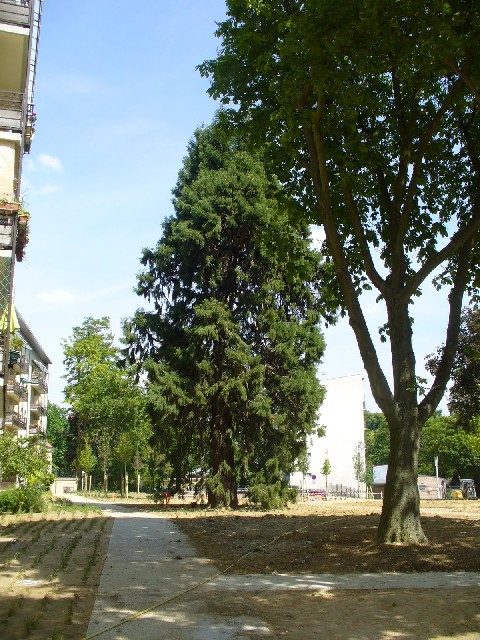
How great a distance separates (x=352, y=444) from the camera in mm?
69875

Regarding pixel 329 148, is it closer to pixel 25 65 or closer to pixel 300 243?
pixel 300 243

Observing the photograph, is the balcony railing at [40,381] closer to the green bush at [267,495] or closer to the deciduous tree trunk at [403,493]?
the green bush at [267,495]

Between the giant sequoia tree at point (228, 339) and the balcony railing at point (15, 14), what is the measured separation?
10012mm

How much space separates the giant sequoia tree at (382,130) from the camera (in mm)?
10070

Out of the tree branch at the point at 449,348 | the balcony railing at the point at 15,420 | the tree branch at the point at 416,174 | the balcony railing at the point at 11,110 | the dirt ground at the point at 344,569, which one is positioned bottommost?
the dirt ground at the point at 344,569

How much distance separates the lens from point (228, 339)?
76.9 feet

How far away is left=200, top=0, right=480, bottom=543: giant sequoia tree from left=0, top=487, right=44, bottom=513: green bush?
430 inches

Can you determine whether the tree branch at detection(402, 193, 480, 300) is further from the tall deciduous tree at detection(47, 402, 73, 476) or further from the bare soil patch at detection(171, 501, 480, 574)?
the tall deciduous tree at detection(47, 402, 73, 476)

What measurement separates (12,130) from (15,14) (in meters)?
2.37

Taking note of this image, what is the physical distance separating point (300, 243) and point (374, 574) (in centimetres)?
823

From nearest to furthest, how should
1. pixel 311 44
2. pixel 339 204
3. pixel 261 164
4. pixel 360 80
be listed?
1. pixel 311 44
2. pixel 360 80
3. pixel 339 204
4. pixel 261 164

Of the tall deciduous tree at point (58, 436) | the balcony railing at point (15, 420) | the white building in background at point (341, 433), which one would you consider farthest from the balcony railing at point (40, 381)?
the white building in background at point (341, 433)

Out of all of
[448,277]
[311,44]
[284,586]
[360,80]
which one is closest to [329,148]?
[360,80]

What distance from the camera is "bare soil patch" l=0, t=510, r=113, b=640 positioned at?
5.62 m
